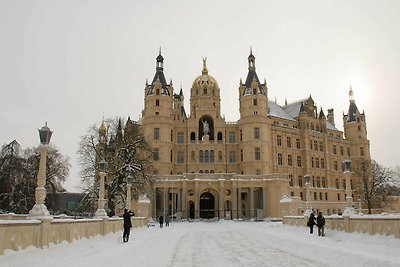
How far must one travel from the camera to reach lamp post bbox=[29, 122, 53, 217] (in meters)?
14.5

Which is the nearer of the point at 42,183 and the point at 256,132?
the point at 42,183

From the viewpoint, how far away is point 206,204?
71.4 meters

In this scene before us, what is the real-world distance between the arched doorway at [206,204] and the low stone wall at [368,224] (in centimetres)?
4422

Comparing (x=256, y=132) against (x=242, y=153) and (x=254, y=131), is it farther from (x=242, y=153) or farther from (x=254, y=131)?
(x=242, y=153)

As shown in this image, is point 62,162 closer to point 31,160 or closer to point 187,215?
point 31,160

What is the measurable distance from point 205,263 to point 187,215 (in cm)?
5423

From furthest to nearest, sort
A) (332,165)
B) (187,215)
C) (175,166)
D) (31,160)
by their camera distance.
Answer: (332,165) → (175,166) → (187,215) → (31,160)

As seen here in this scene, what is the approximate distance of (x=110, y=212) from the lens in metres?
41.6

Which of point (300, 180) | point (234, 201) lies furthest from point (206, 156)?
point (300, 180)

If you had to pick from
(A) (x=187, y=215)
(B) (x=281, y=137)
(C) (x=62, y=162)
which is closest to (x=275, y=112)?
(B) (x=281, y=137)

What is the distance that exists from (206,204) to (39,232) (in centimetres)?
5829

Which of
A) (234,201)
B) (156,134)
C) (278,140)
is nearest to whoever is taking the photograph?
(234,201)

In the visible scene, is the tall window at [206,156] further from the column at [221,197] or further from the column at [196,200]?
the column at [196,200]

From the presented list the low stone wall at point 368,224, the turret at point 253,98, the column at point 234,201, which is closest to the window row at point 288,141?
the turret at point 253,98
